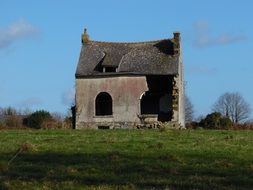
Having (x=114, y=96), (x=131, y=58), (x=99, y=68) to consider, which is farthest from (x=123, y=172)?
(x=131, y=58)

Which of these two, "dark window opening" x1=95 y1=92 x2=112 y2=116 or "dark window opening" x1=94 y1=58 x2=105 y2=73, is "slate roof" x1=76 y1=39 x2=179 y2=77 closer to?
"dark window opening" x1=94 y1=58 x2=105 y2=73

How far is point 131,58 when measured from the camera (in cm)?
5694

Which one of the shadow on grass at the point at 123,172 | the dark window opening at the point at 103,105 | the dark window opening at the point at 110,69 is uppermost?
the dark window opening at the point at 110,69

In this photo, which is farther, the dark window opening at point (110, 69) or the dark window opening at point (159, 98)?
the dark window opening at point (159, 98)

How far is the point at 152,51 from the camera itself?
5712cm

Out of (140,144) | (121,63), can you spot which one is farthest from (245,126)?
(140,144)

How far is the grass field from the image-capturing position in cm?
1237

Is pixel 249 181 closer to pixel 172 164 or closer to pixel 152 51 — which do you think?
pixel 172 164

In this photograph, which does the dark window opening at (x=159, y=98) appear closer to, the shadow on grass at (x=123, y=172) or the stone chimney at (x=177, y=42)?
the stone chimney at (x=177, y=42)

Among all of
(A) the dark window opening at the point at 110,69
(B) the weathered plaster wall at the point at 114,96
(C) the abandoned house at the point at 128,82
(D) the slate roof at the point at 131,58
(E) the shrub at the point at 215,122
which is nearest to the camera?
(E) the shrub at the point at 215,122

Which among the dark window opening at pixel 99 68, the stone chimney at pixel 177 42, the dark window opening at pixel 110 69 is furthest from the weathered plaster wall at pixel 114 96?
the stone chimney at pixel 177 42

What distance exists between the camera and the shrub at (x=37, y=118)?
55.7m

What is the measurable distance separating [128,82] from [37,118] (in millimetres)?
9279

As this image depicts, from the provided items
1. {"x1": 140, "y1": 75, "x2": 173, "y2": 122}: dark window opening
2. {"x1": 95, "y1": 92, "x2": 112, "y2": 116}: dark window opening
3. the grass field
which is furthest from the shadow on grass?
{"x1": 95, "y1": 92, "x2": 112, "y2": 116}: dark window opening
